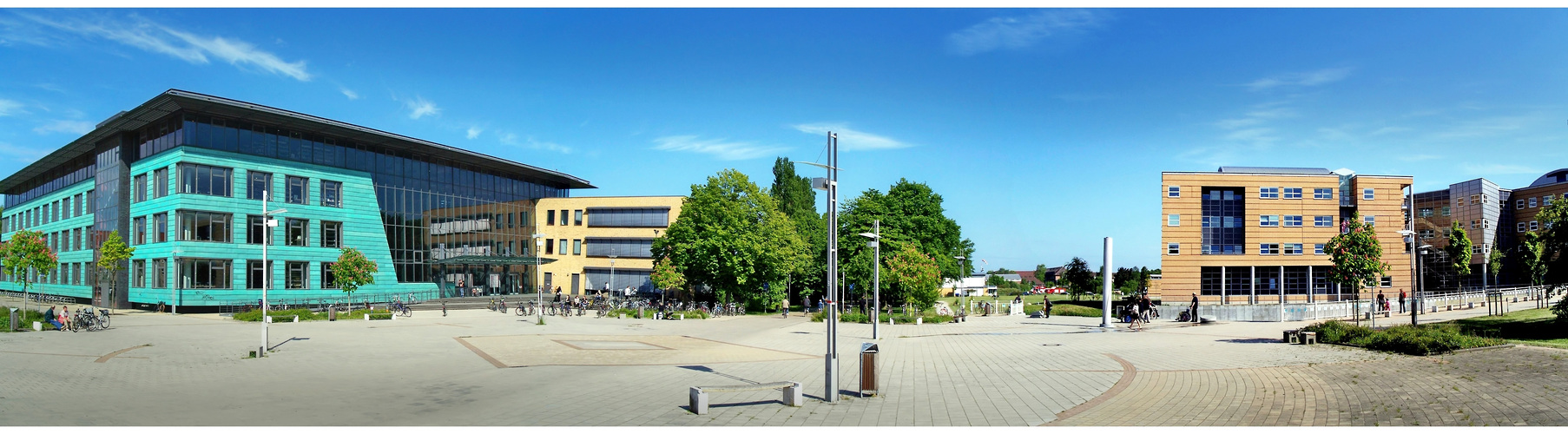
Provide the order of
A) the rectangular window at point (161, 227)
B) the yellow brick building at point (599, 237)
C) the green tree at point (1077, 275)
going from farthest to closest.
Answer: the green tree at point (1077, 275) → the yellow brick building at point (599, 237) → the rectangular window at point (161, 227)

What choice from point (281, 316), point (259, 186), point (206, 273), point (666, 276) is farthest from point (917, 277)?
point (206, 273)

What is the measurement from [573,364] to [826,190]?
32.7ft

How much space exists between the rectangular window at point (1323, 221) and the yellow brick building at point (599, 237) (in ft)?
183

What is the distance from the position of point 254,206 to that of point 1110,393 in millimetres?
55492

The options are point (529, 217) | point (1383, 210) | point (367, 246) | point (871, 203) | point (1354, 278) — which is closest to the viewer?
point (1354, 278)

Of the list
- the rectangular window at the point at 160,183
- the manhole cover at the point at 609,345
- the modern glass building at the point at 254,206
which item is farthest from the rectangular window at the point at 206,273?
the manhole cover at the point at 609,345

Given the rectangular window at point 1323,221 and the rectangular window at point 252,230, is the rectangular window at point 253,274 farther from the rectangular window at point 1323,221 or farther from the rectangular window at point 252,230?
the rectangular window at point 1323,221

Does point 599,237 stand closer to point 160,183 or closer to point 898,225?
point 898,225

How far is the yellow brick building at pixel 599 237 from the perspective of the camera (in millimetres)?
78188

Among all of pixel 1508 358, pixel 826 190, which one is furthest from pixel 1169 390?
pixel 1508 358

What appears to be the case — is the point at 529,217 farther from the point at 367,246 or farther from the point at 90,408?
the point at 90,408

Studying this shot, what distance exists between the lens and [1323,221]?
237 feet

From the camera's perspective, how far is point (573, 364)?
72.9 ft

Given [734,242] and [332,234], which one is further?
[332,234]
